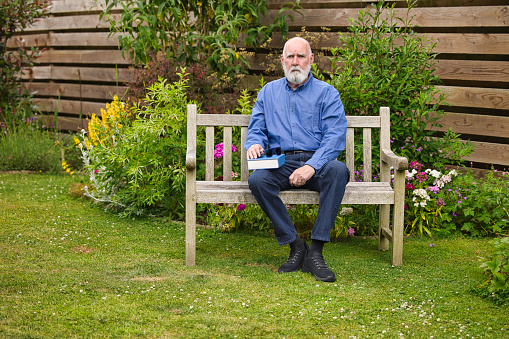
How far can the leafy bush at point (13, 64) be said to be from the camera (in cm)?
795

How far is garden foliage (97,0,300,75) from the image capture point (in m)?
5.72

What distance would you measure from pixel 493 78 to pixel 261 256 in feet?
9.05

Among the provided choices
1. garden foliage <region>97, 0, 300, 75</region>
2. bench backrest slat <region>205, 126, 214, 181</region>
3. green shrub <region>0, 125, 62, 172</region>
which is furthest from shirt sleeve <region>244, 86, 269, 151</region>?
green shrub <region>0, 125, 62, 172</region>

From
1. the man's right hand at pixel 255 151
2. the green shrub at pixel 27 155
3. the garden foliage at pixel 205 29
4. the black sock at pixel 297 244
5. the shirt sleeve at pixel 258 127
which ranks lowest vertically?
the black sock at pixel 297 244

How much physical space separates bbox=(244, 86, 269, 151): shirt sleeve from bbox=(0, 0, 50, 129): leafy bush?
5.05 meters

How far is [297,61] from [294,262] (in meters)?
1.40

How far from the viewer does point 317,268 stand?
3553mm

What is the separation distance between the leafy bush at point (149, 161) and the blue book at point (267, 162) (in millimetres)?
1224

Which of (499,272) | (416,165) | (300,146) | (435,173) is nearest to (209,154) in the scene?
(300,146)

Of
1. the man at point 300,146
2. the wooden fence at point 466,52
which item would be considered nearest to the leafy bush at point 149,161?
the man at point 300,146

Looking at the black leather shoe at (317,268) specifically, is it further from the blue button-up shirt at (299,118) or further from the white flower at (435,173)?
the white flower at (435,173)

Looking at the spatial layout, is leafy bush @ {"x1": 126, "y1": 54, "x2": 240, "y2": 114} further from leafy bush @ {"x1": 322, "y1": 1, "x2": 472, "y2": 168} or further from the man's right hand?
the man's right hand

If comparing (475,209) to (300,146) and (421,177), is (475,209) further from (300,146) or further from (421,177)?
(300,146)

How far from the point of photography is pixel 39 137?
25.3 feet
